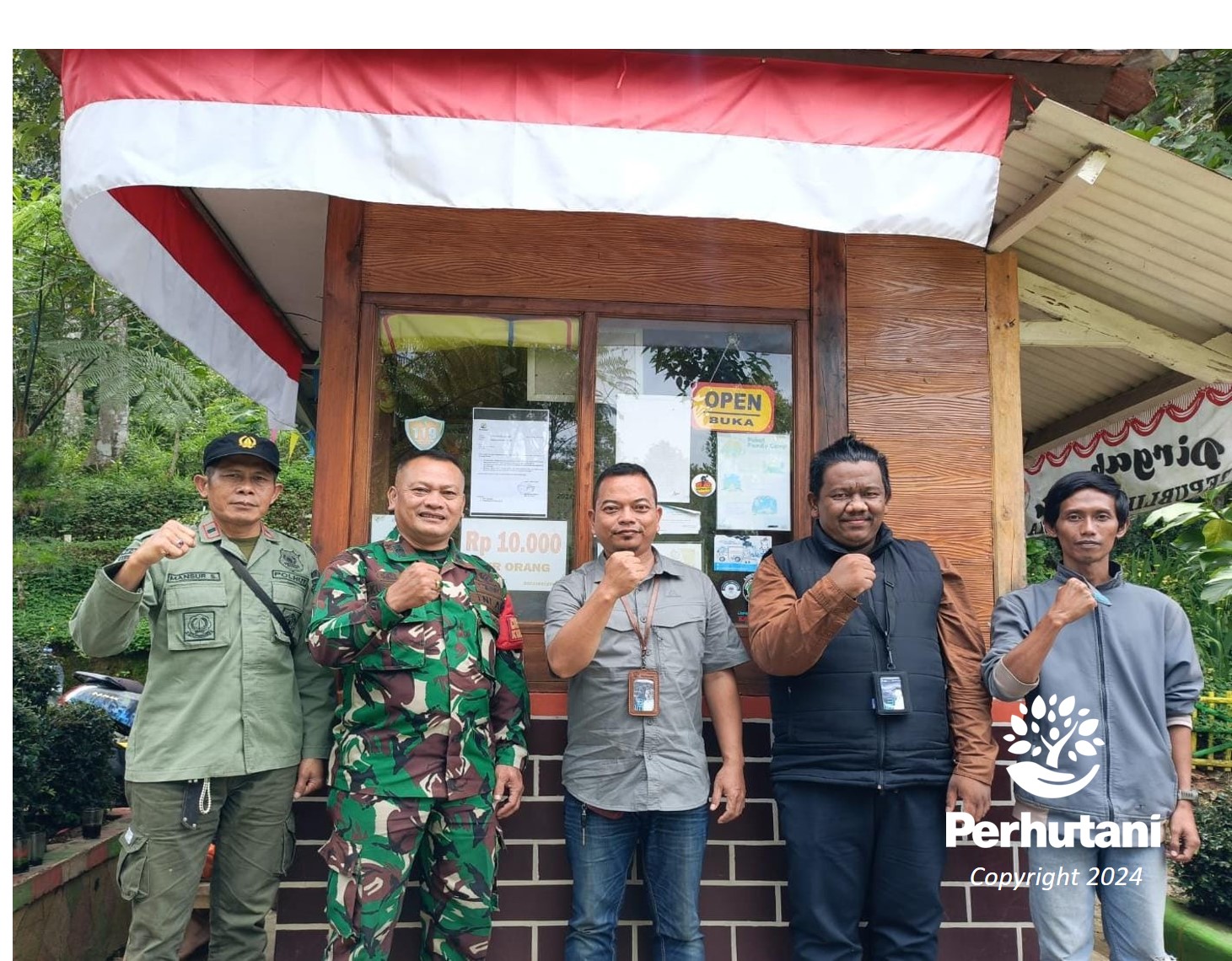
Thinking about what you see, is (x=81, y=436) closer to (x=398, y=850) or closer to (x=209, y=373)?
(x=209, y=373)

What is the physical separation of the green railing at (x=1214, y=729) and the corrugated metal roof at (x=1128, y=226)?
4420mm

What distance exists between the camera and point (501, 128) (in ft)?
9.86

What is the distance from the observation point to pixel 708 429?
404 centimetres

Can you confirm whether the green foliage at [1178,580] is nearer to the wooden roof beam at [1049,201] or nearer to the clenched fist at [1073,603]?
the wooden roof beam at [1049,201]

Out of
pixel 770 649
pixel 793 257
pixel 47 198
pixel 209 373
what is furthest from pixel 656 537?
pixel 209 373

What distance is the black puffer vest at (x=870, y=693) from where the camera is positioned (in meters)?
3.02

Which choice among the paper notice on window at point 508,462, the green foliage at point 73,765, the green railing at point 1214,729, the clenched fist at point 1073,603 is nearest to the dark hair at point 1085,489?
the clenched fist at point 1073,603

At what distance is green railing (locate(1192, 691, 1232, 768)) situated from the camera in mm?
7613

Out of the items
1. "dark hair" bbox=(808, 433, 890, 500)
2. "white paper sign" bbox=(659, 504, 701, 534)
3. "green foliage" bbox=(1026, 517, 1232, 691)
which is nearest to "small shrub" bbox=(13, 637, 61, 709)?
"white paper sign" bbox=(659, 504, 701, 534)

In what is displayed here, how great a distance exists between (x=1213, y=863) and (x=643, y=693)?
319cm

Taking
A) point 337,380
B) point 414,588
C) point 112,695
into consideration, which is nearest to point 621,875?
point 414,588

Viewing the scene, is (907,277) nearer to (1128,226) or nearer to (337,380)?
(1128,226)
